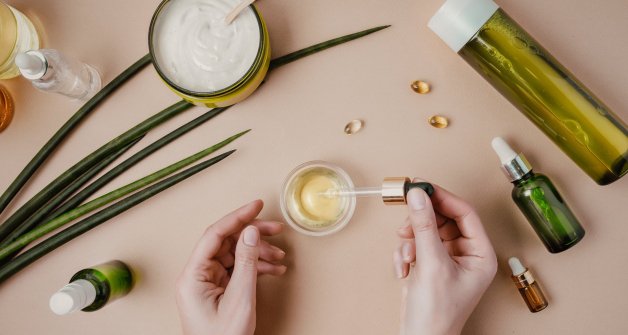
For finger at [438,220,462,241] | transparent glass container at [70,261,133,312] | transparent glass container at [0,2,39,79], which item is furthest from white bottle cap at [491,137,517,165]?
transparent glass container at [0,2,39,79]

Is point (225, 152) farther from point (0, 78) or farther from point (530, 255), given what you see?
point (530, 255)

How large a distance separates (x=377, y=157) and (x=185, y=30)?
39cm

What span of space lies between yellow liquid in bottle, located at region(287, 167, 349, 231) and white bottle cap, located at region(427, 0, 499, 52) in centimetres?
30

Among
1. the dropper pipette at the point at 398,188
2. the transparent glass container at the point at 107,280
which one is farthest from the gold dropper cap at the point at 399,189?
the transparent glass container at the point at 107,280

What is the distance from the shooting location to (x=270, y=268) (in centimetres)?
85

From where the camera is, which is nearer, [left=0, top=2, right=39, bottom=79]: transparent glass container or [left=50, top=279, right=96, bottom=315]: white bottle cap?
[left=50, top=279, right=96, bottom=315]: white bottle cap

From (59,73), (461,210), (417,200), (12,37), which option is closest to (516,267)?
(461,210)

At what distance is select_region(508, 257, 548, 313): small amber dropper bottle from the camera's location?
31.3 inches

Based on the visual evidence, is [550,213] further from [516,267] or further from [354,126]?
[354,126]

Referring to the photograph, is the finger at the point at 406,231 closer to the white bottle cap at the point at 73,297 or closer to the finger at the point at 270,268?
the finger at the point at 270,268

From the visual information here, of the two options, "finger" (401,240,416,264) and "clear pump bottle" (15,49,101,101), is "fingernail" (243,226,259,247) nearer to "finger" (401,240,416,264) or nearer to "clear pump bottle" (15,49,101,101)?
"finger" (401,240,416,264)

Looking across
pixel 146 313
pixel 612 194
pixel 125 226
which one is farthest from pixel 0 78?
pixel 612 194

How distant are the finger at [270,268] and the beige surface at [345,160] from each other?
1.1 inches

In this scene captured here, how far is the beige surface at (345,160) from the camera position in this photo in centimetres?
84
